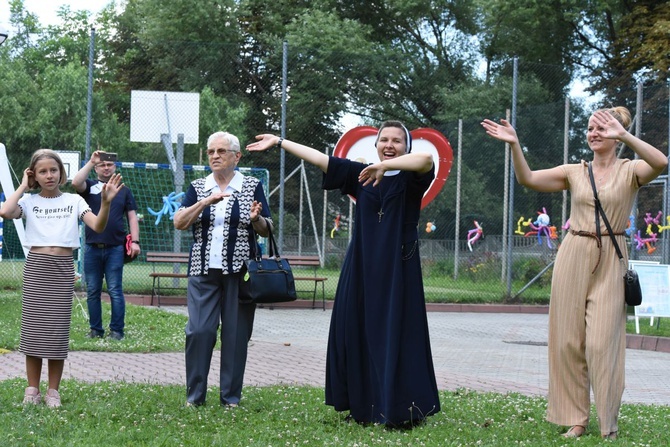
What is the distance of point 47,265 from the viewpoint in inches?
270

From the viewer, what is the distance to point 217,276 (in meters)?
7.00

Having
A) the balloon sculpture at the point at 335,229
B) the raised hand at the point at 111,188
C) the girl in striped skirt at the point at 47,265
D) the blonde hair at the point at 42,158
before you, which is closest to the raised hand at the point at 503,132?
the raised hand at the point at 111,188

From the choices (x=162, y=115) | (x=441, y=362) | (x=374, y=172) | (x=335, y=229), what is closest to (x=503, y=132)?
(x=374, y=172)

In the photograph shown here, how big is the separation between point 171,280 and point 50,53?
41611 mm

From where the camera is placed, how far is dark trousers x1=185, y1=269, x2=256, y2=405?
22.7 feet

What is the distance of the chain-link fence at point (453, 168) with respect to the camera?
17.9 m

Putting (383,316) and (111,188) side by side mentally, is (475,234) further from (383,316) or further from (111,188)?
(111,188)

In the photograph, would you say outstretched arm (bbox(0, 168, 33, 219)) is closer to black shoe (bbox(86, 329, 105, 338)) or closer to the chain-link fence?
black shoe (bbox(86, 329, 105, 338))

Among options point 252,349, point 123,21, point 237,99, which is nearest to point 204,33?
point 123,21

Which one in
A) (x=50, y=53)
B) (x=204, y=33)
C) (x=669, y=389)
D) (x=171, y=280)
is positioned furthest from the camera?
(x=50, y=53)

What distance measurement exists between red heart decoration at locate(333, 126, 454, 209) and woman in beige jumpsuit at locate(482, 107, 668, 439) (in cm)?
759

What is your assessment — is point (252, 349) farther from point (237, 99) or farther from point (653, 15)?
point (653, 15)

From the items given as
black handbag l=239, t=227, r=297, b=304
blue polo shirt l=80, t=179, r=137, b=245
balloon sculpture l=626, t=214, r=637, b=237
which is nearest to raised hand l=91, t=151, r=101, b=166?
black handbag l=239, t=227, r=297, b=304

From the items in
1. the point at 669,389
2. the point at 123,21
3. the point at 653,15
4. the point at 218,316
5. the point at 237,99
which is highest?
the point at 123,21
